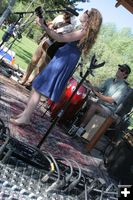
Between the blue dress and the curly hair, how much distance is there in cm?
13

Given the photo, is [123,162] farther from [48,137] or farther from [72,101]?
[72,101]

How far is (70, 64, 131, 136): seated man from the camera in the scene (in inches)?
263

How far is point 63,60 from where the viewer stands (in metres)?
5.04

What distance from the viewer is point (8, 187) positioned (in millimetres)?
2117

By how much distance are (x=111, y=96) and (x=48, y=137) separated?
1.65 meters

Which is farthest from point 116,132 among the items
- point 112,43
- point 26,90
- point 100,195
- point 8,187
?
point 112,43

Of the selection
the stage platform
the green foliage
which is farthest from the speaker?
the green foliage

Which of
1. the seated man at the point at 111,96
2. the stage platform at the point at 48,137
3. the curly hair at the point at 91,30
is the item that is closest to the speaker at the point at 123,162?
the stage platform at the point at 48,137

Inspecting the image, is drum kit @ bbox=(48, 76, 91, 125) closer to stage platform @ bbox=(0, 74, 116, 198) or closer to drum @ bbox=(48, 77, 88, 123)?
drum @ bbox=(48, 77, 88, 123)

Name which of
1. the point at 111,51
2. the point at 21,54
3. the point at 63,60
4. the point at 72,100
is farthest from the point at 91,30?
the point at 111,51

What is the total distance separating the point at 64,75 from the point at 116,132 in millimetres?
2991

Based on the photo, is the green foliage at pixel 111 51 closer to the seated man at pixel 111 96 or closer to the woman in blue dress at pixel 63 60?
the woman in blue dress at pixel 63 60

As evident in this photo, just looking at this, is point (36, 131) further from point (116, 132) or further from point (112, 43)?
point (112, 43)

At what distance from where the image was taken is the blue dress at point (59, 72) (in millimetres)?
5027
